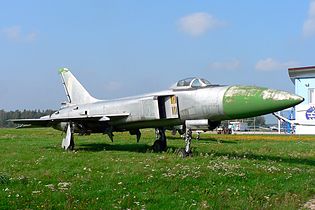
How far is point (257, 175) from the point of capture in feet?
37.9

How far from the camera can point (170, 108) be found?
16.5 metres

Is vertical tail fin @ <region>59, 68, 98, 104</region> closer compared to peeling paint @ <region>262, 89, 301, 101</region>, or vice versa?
peeling paint @ <region>262, 89, 301, 101</region>

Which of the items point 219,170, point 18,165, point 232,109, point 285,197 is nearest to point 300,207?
point 285,197

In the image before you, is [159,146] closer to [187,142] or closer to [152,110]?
[152,110]

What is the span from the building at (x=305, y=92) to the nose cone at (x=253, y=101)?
41.5 metres

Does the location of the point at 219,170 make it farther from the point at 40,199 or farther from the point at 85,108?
Result: the point at 85,108

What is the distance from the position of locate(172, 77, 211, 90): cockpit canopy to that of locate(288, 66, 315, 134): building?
40.1 m

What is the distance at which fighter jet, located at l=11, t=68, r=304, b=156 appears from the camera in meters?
13.8

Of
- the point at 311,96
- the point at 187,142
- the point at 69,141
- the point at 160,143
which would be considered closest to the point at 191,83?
the point at 187,142

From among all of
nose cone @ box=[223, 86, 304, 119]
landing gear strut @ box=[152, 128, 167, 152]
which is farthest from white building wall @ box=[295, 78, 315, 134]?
nose cone @ box=[223, 86, 304, 119]

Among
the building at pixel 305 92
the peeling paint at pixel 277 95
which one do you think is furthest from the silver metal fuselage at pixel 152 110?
the building at pixel 305 92

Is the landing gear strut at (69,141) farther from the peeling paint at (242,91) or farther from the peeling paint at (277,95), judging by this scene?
the peeling paint at (277,95)

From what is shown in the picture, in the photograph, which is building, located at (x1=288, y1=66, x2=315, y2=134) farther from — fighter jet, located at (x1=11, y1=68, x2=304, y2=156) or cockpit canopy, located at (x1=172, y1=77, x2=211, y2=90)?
cockpit canopy, located at (x1=172, y1=77, x2=211, y2=90)

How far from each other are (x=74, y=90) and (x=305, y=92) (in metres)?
40.1
